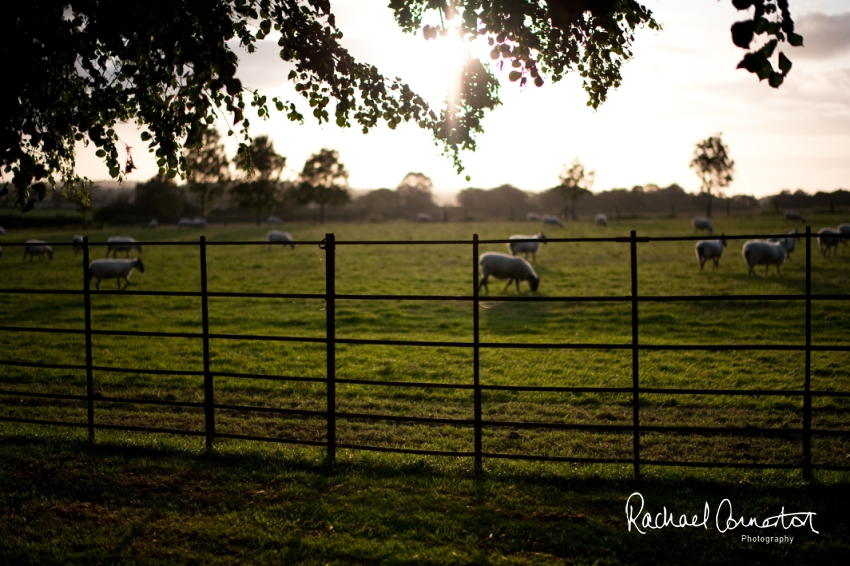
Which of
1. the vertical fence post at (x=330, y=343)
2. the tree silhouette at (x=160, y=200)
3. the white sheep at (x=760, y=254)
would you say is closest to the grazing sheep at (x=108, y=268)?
the vertical fence post at (x=330, y=343)

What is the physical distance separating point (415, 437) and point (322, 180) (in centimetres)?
8529

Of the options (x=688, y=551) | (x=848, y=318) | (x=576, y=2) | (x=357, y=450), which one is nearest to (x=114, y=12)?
(x=576, y=2)

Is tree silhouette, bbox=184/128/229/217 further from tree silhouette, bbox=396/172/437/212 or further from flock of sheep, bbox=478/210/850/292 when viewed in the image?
flock of sheep, bbox=478/210/850/292

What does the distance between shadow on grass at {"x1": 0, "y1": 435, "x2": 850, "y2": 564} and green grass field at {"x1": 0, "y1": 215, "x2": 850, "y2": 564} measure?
0.02 meters

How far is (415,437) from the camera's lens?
23.4 ft

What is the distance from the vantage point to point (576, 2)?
15.8ft

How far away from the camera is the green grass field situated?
4.64m

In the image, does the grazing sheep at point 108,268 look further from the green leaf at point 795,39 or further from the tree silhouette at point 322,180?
the tree silhouette at point 322,180

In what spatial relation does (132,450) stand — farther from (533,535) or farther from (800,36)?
(800,36)

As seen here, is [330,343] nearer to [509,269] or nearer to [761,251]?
[509,269]

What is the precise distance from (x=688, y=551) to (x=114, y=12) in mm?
6535

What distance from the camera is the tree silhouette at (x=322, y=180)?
84856 mm

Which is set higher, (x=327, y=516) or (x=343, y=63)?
(x=343, y=63)

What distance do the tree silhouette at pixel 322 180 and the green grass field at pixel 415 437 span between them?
6851cm
